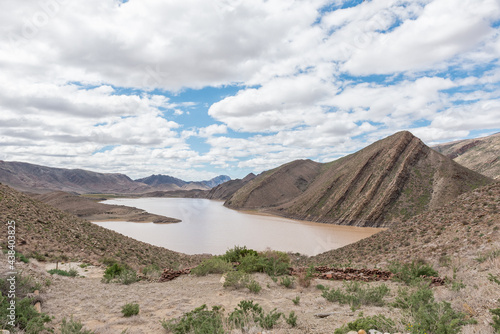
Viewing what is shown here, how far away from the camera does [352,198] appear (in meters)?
61.1

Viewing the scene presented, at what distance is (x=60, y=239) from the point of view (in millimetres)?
17359

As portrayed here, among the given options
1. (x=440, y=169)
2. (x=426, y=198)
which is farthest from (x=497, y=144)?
(x=426, y=198)

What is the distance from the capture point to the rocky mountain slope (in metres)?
15.3

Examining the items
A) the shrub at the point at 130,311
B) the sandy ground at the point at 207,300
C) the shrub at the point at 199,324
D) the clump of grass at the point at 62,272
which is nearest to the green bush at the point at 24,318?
the sandy ground at the point at 207,300

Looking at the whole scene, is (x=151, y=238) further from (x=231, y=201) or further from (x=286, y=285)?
(x=231, y=201)

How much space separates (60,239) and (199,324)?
52.4 feet

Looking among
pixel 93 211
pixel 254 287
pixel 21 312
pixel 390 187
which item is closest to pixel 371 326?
pixel 254 287

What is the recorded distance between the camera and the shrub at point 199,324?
5521mm

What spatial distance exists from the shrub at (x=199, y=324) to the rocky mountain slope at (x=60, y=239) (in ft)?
38.9

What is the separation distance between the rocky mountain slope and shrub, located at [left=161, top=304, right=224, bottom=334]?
11870mm

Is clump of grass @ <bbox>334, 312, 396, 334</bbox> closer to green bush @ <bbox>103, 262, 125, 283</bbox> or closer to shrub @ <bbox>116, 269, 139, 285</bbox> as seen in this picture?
shrub @ <bbox>116, 269, 139, 285</bbox>

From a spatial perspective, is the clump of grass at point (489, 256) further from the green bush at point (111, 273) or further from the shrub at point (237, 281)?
the green bush at point (111, 273)

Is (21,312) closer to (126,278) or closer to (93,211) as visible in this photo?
(126,278)

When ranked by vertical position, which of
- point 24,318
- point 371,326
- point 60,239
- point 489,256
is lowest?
point 60,239
